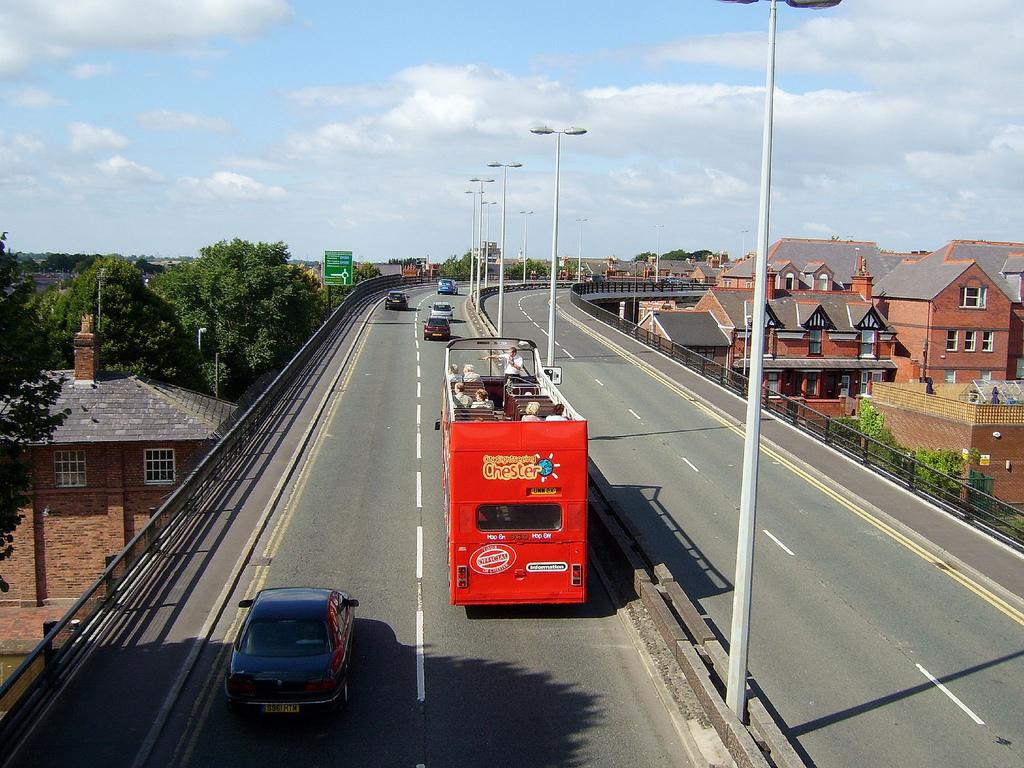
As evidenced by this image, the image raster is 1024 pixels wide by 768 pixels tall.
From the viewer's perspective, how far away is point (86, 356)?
34.4m

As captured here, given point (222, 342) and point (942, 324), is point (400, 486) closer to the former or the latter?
point (222, 342)

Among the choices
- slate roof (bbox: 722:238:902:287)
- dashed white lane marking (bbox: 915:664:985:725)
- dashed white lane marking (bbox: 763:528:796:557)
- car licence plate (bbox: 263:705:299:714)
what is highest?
slate roof (bbox: 722:238:902:287)

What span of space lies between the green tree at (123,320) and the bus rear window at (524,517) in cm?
4026

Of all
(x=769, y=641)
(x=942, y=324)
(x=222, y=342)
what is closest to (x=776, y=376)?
(x=942, y=324)

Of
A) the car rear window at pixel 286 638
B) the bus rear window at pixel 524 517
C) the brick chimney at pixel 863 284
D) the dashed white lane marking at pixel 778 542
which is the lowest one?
the dashed white lane marking at pixel 778 542

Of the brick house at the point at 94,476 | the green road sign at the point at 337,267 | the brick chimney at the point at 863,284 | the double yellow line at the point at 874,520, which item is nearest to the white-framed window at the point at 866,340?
the brick chimney at the point at 863,284

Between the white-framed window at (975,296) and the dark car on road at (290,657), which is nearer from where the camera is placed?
the dark car on road at (290,657)

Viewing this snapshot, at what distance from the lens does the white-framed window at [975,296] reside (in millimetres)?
66750

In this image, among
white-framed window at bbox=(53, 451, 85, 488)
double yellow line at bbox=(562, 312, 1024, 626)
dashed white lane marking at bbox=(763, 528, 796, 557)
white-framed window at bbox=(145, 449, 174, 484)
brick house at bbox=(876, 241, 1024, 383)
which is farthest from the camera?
brick house at bbox=(876, 241, 1024, 383)

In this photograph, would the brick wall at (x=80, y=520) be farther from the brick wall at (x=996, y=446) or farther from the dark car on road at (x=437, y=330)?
the brick wall at (x=996, y=446)

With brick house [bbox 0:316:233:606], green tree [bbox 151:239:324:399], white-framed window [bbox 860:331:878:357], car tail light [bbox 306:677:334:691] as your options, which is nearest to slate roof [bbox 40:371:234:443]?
brick house [bbox 0:316:233:606]

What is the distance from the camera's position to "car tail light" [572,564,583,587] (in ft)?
50.7

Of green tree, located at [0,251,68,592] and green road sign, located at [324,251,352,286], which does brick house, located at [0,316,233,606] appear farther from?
green road sign, located at [324,251,352,286]

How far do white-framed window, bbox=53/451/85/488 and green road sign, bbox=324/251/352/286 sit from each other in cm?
4004
